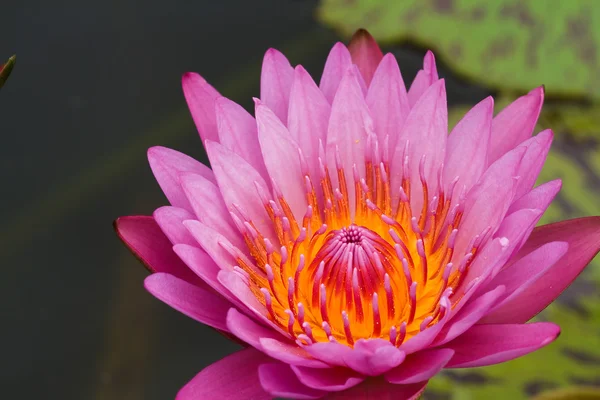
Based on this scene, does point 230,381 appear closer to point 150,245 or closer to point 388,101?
point 150,245

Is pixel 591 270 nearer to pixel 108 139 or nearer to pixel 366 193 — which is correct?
pixel 366 193

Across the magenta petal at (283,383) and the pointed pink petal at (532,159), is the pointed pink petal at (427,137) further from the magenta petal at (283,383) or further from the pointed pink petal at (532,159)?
the magenta petal at (283,383)

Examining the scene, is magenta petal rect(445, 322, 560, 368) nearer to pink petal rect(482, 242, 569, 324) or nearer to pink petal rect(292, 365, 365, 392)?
pink petal rect(482, 242, 569, 324)

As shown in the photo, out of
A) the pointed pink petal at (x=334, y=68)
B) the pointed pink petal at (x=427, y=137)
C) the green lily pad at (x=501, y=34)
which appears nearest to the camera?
the pointed pink petal at (x=427, y=137)

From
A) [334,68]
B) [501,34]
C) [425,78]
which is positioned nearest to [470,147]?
[425,78]

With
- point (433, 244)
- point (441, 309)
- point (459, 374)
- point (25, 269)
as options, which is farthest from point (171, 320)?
point (441, 309)

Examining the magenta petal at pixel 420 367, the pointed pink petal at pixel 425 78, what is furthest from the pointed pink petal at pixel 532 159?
the magenta petal at pixel 420 367

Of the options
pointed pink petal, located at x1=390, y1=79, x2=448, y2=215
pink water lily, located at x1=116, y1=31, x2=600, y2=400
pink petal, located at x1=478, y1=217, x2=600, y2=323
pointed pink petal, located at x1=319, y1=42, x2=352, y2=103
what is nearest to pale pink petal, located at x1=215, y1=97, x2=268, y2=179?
pink water lily, located at x1=116, y1=31, x2=600, y2=400
